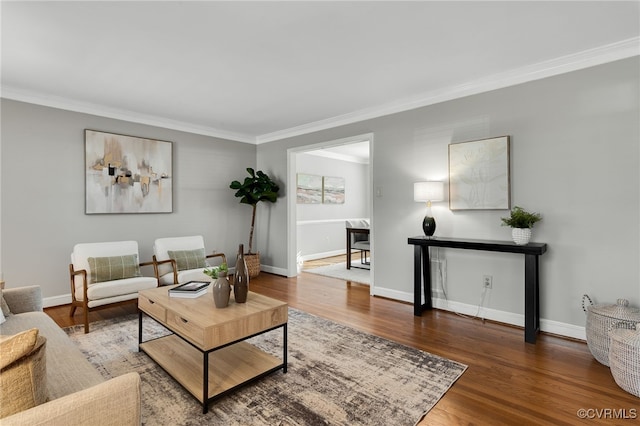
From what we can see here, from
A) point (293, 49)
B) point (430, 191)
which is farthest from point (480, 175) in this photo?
point (293, 49)

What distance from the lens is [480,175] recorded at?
339 cm

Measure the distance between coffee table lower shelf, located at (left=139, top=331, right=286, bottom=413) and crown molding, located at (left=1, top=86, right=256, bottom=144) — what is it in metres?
3.14

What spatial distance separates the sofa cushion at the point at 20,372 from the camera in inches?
39.9

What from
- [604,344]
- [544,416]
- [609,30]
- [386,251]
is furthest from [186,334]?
[609,30]

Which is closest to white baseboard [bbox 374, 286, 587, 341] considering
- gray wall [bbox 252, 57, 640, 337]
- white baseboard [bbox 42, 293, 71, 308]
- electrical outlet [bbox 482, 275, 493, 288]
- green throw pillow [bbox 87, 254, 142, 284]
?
gray wall [bbox 252, 57, 640, 337]

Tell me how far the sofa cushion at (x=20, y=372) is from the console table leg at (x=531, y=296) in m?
3.30

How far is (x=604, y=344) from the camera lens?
94.6 inches

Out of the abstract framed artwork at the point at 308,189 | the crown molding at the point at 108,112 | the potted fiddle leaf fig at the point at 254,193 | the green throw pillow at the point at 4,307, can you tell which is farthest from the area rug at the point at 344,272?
the green throw pillow at the point at 4,307

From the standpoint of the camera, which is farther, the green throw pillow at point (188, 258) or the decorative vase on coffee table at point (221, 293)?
the green throw pillow at point (188, 258)

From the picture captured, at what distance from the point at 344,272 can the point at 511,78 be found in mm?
3892

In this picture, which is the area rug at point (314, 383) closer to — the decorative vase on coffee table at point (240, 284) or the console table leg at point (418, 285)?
the decorative vase on coffee table at point (240, 284)

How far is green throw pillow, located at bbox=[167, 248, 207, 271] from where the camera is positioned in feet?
13.3

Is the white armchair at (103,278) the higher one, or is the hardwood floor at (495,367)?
the white armchair at (103,278)

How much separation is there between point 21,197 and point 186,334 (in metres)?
3.11
